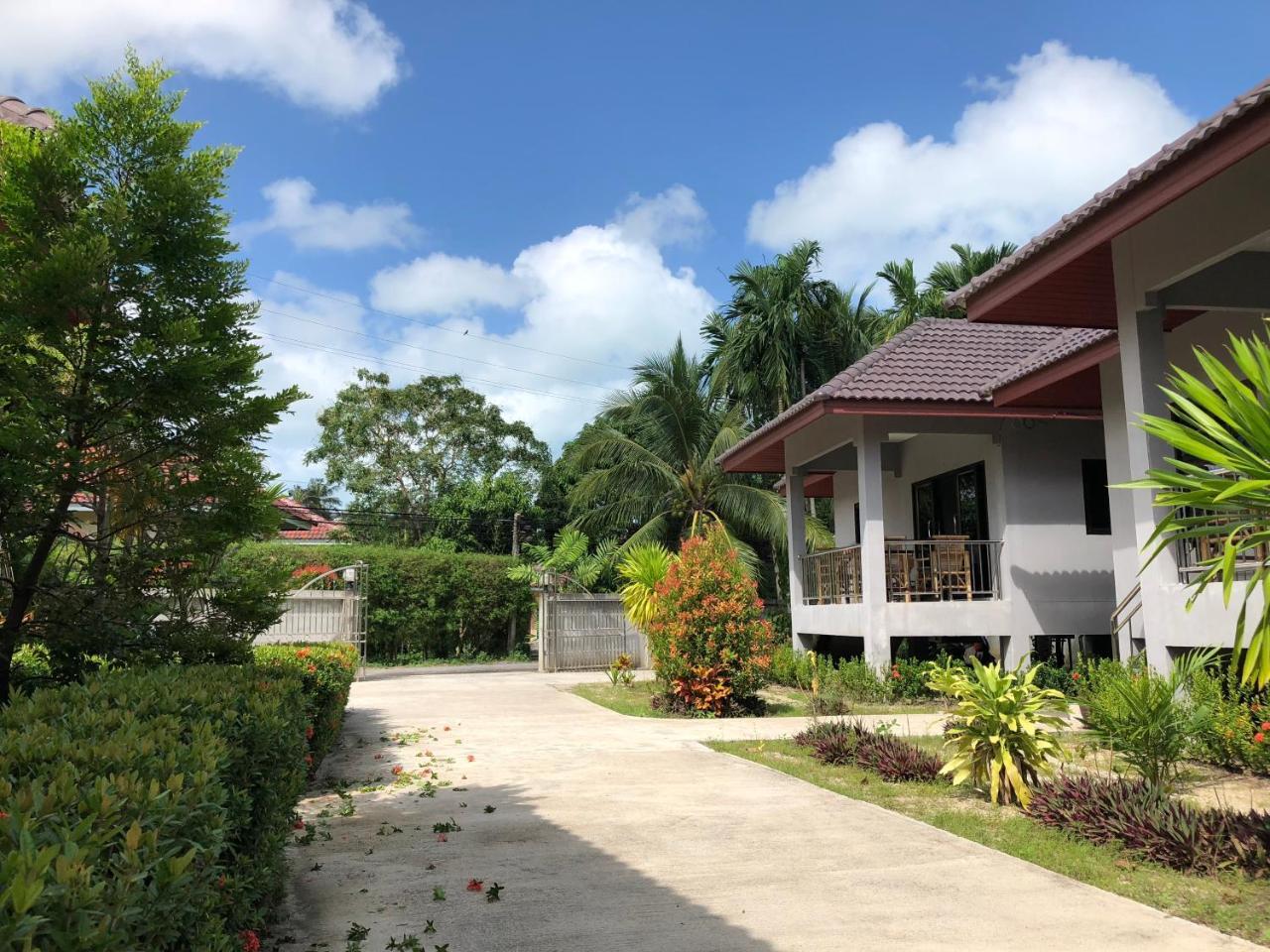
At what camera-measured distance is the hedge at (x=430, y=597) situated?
29.1 metres

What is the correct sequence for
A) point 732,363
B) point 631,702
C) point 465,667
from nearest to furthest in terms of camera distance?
point 631,702 < point 465,667 < point 732,363

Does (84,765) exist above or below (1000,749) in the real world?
above

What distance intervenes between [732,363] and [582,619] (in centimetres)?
1127

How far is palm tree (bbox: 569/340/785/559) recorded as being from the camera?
2648 cm

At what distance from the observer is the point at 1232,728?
26.2ft

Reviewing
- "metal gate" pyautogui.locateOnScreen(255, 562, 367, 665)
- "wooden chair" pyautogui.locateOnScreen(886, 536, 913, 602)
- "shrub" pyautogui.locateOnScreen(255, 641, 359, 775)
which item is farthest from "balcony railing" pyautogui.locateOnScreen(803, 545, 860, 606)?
"metal gate" pyautogui.locateOnScreen(255, 562, 367, 665)

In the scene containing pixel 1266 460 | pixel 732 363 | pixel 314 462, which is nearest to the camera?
pixel 1266 460

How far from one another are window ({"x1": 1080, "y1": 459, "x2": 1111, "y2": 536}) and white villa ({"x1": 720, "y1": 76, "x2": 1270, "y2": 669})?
1.3 inches

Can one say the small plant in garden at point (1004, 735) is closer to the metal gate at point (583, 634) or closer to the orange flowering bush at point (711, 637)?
the orange flowering bush at point (711, 637)

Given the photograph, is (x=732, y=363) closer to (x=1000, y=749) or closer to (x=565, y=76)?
(x=565, y=76)

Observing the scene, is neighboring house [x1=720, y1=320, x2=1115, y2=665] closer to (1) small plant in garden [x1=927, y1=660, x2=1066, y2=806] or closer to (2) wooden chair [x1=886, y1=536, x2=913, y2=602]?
(2) wooden chair [x1=886, y1=536, x2=913, y2=602]

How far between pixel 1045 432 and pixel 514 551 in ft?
82.9

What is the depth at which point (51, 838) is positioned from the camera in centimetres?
220

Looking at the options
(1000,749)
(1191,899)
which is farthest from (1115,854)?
(1000,749)
